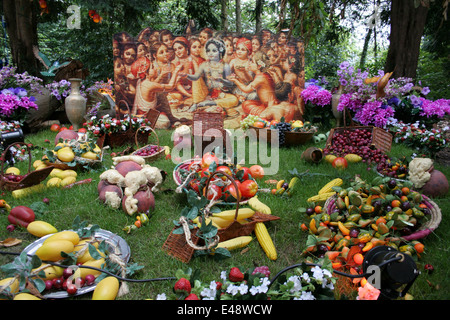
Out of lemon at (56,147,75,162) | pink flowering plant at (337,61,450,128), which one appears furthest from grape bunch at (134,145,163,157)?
pink flowering plant at (337,61,450,128)

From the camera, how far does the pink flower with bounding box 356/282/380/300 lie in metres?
1.67

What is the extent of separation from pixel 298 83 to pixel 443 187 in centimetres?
470

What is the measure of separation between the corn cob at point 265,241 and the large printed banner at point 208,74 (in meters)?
4.94

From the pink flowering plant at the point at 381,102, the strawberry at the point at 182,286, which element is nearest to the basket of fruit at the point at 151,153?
the strawberry at the point at 182,286

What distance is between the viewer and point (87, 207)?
321 cm

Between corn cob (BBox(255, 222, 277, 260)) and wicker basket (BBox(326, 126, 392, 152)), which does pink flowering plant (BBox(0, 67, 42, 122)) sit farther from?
wicker basket (BBox(326, 126, 392, 152))

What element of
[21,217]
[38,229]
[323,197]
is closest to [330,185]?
[323,197]

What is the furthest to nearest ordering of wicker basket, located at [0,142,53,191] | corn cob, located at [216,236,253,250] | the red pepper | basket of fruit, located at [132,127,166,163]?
basket of fruit, located at [132,127,166,163]
wicker basket, located at [0,142,53,191]
the red pepper
corn cob, located at [216,236,253,250]

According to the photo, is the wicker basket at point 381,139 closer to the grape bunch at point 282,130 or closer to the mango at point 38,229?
the grape bunch at point 282,130

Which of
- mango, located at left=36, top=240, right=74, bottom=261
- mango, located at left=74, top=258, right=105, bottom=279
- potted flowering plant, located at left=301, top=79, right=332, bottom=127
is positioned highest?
potted flowering plant, located at left=301, top=79, right=332, bottom=127

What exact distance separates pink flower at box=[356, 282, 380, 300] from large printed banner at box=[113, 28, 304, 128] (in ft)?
19.6

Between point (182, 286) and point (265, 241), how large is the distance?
0.90 m

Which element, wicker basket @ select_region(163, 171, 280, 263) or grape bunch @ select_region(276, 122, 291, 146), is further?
grape bunch @ select_region(276, 122, 291, 146)
